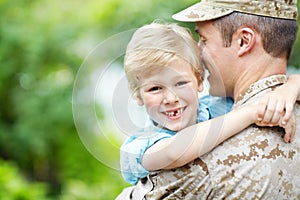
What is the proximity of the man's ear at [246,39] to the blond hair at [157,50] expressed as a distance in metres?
0.14

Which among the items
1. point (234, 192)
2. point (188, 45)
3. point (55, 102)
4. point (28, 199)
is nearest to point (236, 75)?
point (188, 45)

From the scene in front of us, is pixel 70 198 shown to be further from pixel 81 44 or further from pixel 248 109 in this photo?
pixel 248 109

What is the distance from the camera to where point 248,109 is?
7.97ft

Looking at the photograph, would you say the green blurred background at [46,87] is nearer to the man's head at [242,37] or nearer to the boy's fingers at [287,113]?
the man's head at [242,37]

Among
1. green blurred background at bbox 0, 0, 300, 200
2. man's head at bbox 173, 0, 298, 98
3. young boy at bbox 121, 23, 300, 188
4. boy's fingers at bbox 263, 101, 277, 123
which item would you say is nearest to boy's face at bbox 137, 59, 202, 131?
young boy at bbox 121, 23, 300, 188

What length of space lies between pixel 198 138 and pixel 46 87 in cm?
604

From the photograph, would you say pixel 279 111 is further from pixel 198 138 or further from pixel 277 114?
pixel 198 138

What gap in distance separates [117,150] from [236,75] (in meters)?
0.46

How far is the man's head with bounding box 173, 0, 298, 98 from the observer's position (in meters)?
A: 2.53

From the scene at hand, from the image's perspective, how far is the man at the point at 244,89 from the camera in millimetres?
2426

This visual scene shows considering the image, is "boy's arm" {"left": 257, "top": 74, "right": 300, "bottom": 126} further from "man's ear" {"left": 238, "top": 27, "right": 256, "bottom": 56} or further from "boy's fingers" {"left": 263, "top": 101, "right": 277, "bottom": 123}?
"man's ear" {"left": 238, "top": 27, "right": 256, "bottom": 56}

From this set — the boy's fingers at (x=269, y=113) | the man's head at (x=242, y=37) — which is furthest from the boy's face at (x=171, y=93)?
the boy's fingers at (x=269, y=113)

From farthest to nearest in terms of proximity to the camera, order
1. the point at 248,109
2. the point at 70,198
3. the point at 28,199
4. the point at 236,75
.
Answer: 1. the point at 70,198
2. the point at 28,199
3. the point at 236,75
4. the point at 248,109

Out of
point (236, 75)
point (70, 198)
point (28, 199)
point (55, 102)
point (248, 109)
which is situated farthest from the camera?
point (55, 102)
